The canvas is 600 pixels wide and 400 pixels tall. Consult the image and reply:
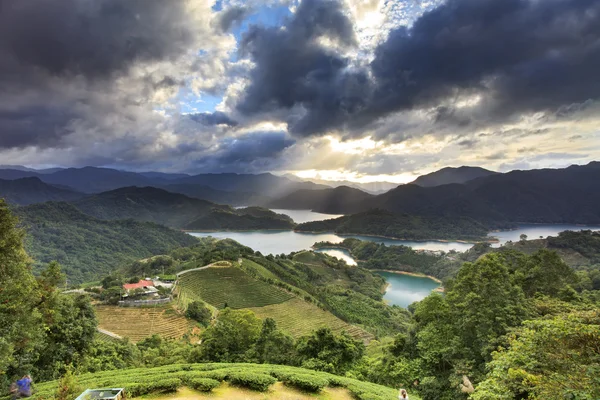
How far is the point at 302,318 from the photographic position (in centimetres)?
4712

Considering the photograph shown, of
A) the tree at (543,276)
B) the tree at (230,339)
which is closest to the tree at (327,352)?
the tree at (230,339)

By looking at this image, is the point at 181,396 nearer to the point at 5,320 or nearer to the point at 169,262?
the point at 5,320

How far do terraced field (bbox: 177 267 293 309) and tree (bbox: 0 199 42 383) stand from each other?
1416 inches

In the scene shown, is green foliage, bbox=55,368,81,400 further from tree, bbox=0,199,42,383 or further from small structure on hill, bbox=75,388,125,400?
tree, bbox=0,199,42,383

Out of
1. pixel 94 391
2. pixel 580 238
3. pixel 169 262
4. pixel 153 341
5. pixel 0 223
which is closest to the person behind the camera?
pixel 94 391

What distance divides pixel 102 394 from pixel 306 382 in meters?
6.71

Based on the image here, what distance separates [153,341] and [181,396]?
75.8 ft

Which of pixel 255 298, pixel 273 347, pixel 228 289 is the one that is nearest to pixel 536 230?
pixel 255 298

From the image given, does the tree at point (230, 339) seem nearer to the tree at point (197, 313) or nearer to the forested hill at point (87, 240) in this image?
the tree at point (197, 313)

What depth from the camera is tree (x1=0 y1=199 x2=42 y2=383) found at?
1054cm

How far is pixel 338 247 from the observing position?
140 metres

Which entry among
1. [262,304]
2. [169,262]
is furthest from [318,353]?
[169,262]

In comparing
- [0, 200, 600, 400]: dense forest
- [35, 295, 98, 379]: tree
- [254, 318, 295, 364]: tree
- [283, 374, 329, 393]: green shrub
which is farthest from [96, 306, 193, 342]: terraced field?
[283, 374, 329, 393]: green shrub

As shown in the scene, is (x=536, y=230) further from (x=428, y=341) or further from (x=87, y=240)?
(x=87, y=240)
